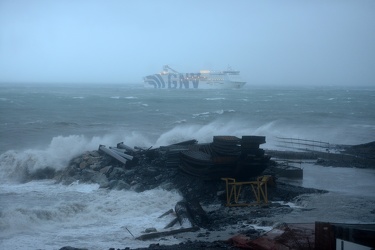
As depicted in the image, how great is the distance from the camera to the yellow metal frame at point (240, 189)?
481 inches

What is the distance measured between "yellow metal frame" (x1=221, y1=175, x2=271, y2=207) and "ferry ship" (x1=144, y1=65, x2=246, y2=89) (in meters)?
116

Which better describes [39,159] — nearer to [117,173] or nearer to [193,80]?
[117,173]

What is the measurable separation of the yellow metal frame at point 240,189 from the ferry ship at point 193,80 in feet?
380

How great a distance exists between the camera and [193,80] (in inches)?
5261

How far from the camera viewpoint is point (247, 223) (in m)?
10.4

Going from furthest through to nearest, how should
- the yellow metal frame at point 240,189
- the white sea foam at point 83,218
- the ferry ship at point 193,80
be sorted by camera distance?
the ferry ship at point 193,80 < the yellow metal frame at point 240,189 < the white sea foam at point 83,218

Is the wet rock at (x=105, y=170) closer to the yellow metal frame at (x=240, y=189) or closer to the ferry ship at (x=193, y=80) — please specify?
the yellow metal frame at (x=240, y=189)

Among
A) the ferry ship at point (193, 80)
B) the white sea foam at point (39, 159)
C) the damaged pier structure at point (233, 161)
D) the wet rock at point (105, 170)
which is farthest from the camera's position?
the ferry ship at point (193, 80)

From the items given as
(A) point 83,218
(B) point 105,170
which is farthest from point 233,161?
A: (B) point 105,170

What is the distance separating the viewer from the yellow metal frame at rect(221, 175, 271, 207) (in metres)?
12.2

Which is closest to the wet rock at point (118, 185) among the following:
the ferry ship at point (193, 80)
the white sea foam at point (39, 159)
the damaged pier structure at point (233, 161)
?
the damaged pier structure at point (233, 161)

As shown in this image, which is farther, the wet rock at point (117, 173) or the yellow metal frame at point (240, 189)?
the wet rock at point (117, 173)

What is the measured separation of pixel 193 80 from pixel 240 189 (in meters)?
122

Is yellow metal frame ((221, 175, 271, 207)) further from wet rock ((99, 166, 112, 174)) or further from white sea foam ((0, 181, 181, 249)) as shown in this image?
wet rock ((99, 166, 112, 174))
